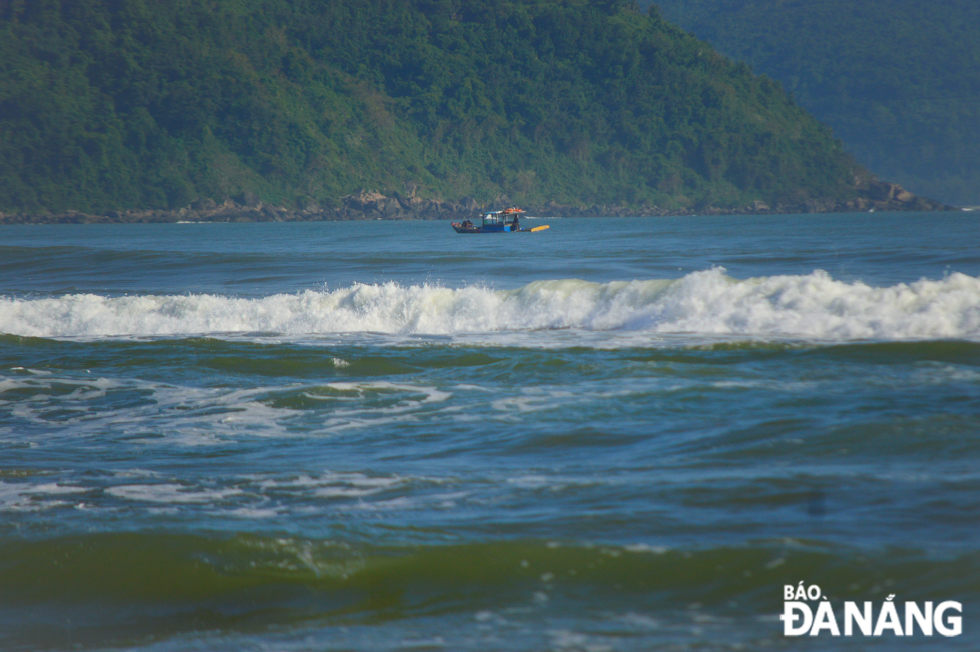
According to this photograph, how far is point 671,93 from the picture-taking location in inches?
6604

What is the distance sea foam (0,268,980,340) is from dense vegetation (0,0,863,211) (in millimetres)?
120721

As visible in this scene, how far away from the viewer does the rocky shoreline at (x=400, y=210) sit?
12131 centimetres

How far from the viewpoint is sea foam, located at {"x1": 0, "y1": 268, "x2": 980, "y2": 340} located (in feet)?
44.2

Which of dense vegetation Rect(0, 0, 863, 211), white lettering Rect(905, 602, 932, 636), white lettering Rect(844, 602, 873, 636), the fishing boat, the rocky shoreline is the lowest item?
white lettering Rect(844, 602, 873, 636)

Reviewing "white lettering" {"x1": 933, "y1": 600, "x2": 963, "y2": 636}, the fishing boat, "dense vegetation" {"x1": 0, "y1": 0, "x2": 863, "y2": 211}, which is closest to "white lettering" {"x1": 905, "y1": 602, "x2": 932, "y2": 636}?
Answer: "white lettering" {"x1": 933, "y1": 600, "x2": 963, "y2": 636}

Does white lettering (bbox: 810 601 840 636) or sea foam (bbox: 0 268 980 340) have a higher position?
sea foam (bbox: 0 268 980 340)

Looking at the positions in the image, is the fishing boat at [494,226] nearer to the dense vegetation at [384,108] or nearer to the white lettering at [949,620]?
the white lettering at [949,620]

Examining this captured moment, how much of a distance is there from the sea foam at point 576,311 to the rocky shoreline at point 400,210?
112 metres

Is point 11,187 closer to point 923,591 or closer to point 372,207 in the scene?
point 372,207

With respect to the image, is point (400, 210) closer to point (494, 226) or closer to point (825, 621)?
point (494, 226)

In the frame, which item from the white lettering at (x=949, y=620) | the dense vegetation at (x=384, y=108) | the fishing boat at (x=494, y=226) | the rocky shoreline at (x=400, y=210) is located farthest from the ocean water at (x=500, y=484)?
the dense vegetation at (x=384, y=108)

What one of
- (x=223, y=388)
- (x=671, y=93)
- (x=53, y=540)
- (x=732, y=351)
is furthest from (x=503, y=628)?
(x=671, y=93)

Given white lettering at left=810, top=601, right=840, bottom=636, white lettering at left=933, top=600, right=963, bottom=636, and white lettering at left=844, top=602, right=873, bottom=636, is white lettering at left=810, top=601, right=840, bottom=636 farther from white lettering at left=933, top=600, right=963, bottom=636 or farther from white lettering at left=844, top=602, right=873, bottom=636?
white lettering at left=933, top=600, right=963, bottom=636

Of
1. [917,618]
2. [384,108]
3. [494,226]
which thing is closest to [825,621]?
[917,618]
